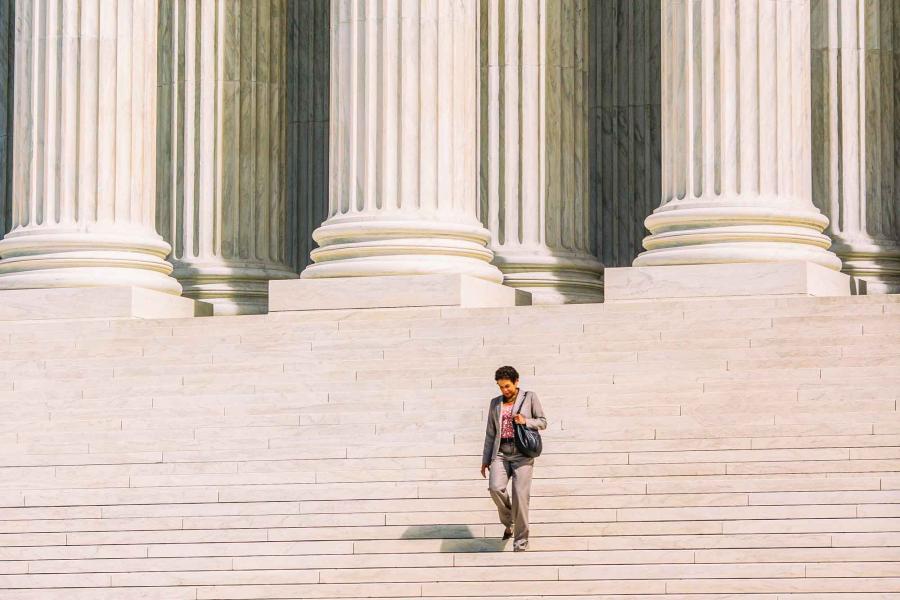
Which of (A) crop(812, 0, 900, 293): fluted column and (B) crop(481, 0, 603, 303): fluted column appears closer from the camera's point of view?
(A) crop(812, 0, 900, 293): fluted column

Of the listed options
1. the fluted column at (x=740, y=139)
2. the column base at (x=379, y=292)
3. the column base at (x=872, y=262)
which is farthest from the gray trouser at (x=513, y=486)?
the column base at (x=872, y=262)

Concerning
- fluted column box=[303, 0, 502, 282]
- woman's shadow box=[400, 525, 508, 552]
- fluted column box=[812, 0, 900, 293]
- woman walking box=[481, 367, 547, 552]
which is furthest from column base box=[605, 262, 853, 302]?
woman walking box=[481, 367, 547, 552]

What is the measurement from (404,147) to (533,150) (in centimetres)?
807

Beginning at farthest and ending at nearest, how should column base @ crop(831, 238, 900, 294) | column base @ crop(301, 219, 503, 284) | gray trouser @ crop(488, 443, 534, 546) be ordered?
column base @ crop(831, 238, 900, 294) < column base @ crop(301, 219, 503, 284) < gray trouser @ crop(488, 443, 534, 546)

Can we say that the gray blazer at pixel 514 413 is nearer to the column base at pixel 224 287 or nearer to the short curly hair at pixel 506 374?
the short curly hair at pixel 506 374

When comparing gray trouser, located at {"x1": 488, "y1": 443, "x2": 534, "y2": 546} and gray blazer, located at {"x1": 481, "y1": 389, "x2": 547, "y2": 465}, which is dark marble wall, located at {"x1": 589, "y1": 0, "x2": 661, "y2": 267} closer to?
gray blazer, located at {"x1": 481, "y1": 389, "x2": 547, "y2": 465}

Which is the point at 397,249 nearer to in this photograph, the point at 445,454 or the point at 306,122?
the point at 445,454

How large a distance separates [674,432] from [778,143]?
42.5 feet

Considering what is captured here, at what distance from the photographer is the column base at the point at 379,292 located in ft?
189

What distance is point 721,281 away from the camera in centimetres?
5559

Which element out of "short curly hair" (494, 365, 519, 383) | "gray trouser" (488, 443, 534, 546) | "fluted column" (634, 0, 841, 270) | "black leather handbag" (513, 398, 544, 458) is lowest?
"gray trouser" (488, 443, 534, 546)

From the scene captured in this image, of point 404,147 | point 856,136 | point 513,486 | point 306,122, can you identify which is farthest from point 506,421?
point 306,122

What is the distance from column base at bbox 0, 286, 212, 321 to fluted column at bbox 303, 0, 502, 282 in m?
5.14

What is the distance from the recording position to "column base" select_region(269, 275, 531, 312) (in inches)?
2270
